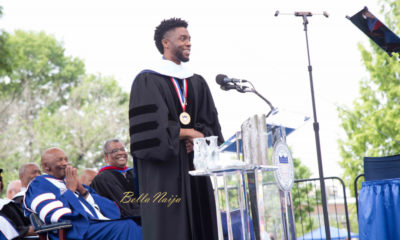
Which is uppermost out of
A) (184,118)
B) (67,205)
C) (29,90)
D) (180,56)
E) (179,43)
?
(29,90)

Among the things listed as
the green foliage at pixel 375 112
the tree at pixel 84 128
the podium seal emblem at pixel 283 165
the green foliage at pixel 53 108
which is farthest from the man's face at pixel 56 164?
the tree at pixel 84 128

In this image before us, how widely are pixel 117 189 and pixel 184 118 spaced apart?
243 centimetres

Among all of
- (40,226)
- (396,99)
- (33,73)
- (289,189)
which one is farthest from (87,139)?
(289,189)

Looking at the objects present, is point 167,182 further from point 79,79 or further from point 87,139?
point 79,79

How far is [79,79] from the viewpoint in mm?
31531

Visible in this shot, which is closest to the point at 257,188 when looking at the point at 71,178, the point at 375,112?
the point at 71,178

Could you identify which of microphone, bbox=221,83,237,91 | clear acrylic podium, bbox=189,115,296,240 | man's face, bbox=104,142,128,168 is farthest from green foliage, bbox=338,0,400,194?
clear acrylic podium, bbox=189,115,296,240

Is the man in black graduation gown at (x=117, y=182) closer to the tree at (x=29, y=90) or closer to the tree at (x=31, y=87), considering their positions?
the tree at (x=29, y=90)

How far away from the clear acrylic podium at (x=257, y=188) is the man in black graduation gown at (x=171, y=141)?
0.88 metres

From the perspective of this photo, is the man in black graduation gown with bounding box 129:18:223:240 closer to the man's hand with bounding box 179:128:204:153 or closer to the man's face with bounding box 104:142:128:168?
the man's hand with bounding box 179:128:204:153

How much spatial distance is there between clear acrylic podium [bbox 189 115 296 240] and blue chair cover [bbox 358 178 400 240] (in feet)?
6.22

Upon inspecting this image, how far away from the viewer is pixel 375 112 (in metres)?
17.3

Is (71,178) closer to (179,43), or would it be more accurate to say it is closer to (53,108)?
(179,43)

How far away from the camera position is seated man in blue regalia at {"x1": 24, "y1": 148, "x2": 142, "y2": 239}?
468cm
